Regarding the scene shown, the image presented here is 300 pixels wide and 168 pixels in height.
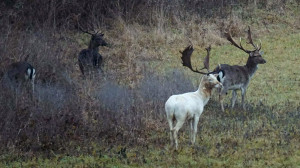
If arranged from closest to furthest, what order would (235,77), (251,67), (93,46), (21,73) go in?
(21,73)
(235,77)
(251,67)
(93,46)

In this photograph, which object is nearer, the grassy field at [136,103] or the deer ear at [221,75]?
the grassy field at [136,103]

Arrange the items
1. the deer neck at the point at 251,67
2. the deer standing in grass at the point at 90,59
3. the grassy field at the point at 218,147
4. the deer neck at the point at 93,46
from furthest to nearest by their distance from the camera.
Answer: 1. the deer neck at the point at 93,46
2. the deer standing in grass at the point at 90,59
3. the deer neck at the point at 251,67
4. the grassy field at the point at 218,147

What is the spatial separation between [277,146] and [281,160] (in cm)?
75

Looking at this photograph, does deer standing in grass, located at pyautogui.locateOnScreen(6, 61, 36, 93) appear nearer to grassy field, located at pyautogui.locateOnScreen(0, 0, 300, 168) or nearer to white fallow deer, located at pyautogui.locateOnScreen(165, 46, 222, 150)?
grassy field, located at pyautogui.locateOnScreen(0, 0, 300, 168)

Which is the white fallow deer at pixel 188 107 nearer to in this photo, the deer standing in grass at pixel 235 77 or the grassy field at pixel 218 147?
the grassy field at pixel 218 147

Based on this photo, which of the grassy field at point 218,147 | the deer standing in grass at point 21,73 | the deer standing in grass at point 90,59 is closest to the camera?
the grassy field at point 218,147

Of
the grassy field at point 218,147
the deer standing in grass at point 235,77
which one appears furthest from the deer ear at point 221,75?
the grassy field at point 218,147

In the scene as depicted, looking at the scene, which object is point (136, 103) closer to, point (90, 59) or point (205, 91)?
point (205, 91)

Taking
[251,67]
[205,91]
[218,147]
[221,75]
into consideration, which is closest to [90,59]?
[251,67]

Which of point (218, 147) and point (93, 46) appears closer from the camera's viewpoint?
point (218, 147)

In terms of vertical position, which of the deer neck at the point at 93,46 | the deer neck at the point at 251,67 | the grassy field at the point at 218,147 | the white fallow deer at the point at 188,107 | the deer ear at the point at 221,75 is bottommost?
the grassy field at the point at 218,147

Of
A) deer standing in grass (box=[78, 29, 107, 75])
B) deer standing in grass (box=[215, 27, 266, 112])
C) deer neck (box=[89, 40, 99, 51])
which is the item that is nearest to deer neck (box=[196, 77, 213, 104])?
deer standing in grass (box=[215, 27, 266, 112])

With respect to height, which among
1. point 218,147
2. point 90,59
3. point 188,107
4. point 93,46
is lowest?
point 218,147

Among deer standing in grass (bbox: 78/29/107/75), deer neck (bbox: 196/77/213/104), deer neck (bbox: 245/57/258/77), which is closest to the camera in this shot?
deer neck (bbox: 196/77/213/104)
